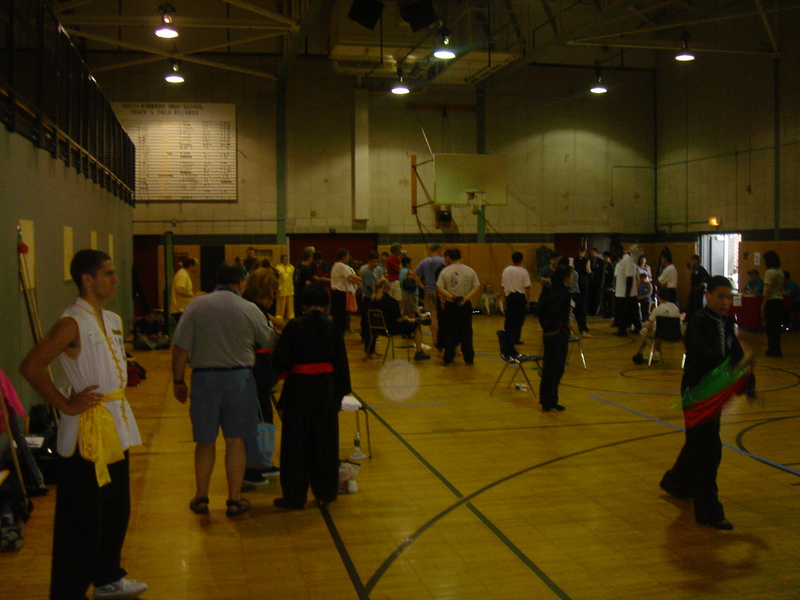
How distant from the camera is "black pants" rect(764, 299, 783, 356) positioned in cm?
1120

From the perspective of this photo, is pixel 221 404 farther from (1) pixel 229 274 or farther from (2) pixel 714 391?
(2) pixel 714 391

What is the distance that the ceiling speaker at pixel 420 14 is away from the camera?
14.1m

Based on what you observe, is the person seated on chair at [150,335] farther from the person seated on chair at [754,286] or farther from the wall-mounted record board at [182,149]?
the person seated on chair at [754,286]

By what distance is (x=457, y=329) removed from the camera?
10.8 m

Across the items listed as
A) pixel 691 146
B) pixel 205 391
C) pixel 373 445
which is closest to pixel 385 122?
pixel 691 146

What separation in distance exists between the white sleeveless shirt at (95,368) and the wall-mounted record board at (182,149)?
639 inches

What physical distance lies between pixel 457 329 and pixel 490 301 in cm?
939

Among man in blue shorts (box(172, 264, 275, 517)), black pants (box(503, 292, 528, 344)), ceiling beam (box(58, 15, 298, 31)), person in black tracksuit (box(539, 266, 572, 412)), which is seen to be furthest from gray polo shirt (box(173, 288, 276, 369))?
ceiling beam (box(58, 15, 298, 31))

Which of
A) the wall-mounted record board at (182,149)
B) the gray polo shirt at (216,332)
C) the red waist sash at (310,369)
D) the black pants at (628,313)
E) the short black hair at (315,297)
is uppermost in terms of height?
the wall-mounted record board at (182,149)

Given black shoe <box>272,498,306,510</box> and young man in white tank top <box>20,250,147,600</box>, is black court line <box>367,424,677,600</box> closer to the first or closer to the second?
black shoe <box>272,498,306,510</box>

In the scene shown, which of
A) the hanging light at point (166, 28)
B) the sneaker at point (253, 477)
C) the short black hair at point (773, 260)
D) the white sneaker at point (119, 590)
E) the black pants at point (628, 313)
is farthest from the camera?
the black pants at point (628, 313)

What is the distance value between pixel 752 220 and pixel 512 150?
641 centimetres

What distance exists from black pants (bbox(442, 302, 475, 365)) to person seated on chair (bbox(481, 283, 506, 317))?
9010 millimetres

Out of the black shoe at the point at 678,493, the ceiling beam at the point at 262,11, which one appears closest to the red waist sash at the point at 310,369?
the black shoe at the point at 678,493
